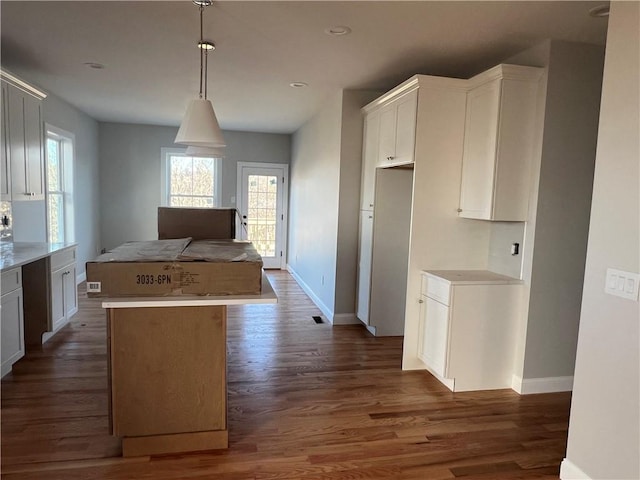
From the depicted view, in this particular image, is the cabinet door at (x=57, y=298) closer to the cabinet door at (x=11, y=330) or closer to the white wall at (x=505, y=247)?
the cabinet door at (x=11, y=330)

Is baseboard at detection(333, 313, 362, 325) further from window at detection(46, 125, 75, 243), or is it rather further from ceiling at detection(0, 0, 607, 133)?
window at detection(46, 125, 75, 243)

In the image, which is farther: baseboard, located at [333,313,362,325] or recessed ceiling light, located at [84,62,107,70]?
baseboard, located at [333,313,362,325]

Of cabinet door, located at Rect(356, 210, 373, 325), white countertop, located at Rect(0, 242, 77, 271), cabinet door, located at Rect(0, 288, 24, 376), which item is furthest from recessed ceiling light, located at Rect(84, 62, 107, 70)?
cabinet door, located at Rect(356, 210, 373, 325)

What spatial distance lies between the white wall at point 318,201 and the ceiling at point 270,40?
0.64 meters

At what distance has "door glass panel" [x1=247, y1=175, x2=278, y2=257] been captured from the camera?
777cm

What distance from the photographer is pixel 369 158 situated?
4340mm

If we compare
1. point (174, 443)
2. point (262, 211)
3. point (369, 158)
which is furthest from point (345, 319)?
point (262, 211)

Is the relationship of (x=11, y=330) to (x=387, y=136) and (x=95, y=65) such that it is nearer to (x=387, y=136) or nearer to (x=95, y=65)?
(x=95, y=65)

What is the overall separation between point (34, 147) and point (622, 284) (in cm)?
478

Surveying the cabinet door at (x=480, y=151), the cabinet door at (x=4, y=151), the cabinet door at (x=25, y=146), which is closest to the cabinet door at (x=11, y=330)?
the cabinet door at (x=4, y=151)

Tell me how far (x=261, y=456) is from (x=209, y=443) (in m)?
0.28

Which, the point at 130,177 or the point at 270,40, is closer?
the point at 270,40

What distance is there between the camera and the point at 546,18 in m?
2.60

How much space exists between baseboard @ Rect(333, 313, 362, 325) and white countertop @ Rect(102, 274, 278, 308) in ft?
8.79
